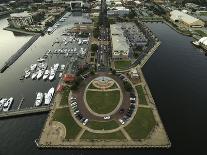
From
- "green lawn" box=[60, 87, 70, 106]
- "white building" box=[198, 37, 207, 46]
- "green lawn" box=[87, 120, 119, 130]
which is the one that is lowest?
"green lawn" box=[87, 120, 119, 130]

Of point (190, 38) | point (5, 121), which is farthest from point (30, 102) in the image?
point (190, 38)

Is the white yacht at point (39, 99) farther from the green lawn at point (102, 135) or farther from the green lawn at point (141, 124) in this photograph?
the green lawn at point (141, 124)

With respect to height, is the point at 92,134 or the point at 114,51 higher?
the point at 114,51

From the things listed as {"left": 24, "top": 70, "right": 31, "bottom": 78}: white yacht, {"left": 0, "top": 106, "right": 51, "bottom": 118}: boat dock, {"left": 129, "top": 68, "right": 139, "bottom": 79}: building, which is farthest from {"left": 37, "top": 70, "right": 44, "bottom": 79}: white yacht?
{"left": 129, "top": 68, "right": 139, "bottom": 79}: building

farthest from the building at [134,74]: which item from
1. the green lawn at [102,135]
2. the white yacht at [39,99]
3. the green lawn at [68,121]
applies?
the white yacht at [39,99]

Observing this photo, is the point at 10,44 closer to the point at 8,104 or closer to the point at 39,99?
the point at 8,104

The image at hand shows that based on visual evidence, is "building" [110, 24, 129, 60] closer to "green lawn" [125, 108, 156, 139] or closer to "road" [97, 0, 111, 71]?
"road" [97, 0, 111, 71]

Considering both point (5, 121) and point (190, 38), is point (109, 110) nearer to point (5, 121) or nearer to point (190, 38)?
point (5, 121)
